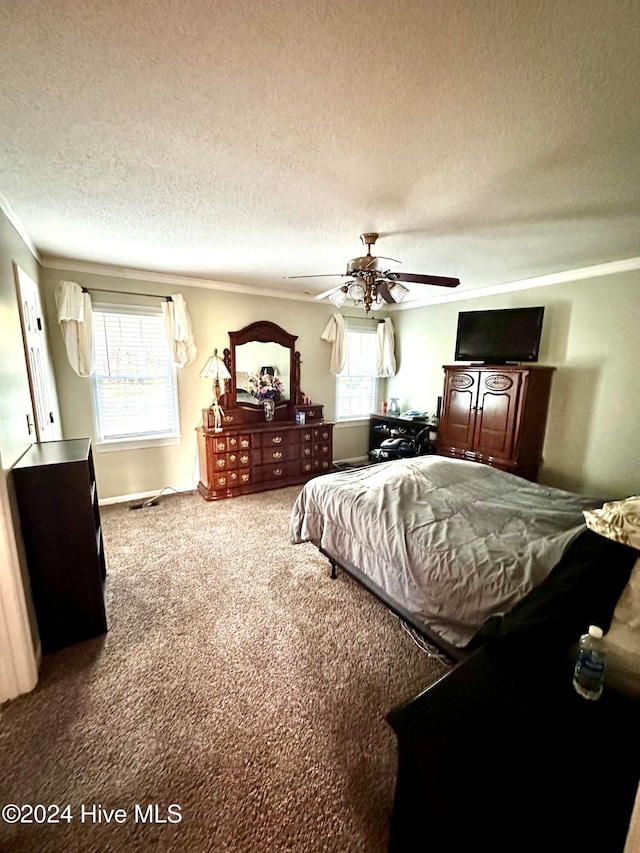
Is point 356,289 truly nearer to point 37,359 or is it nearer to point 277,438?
point 277,438

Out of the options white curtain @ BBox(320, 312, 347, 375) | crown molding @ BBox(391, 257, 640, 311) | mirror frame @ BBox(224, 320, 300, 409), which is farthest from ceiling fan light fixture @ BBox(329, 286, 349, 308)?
crown molding @ BBox(391, 257, 640, 311)

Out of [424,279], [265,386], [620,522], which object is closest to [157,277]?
[265,386]

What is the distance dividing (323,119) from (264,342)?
10.2ft

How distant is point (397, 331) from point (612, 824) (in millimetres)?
5333

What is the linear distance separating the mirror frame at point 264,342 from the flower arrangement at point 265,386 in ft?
0.38

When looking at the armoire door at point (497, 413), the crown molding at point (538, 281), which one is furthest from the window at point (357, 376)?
the armoire door at point (497, 413)

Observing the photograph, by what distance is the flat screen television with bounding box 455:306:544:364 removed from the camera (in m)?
3.50

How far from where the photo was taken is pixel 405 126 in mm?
1428

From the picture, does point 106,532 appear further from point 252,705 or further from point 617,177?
point 617,177

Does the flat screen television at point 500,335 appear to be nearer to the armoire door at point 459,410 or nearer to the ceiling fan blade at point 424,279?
the armoire door at point 459,410

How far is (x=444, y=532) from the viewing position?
1880 millimetres

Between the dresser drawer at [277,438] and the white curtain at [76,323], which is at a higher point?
the white curtain at [76,323]

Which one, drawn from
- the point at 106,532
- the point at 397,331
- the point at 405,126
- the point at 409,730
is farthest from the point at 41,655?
the point at 397,331

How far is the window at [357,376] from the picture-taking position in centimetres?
528
